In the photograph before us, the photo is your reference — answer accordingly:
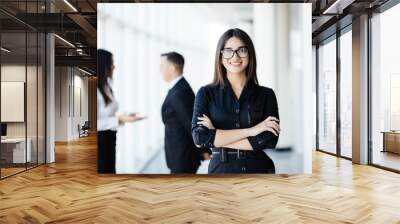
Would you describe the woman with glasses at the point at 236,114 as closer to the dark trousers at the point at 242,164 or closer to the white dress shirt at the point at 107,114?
the dark trousers at the point at 242,164

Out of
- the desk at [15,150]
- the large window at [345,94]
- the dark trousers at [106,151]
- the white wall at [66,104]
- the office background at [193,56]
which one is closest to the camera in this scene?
the office background at [193,56]

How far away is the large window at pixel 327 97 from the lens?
32.3 feet

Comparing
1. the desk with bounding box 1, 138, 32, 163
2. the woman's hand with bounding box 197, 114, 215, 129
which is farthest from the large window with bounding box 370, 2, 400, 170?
the desk with bounding box 1, 138, 32, 163

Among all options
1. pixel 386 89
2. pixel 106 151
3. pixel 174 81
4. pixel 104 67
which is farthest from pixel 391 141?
pixel 104 67

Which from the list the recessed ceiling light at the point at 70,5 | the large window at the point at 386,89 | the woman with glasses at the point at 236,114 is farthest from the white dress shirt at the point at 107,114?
the large window at the point at 386,89

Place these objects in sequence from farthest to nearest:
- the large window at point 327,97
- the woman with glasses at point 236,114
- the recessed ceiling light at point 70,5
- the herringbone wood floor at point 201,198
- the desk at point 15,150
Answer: the large window at point 327,97, the recessed ceiling light at point 70,5, the desk at point 15,150, the woman with glasses at point 236,114, the herringbone wood floor at point 201,198

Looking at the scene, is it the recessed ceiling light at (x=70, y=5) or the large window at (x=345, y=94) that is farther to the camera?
the large window at (x=345, y=94)

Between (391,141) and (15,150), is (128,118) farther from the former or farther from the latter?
(391,141)

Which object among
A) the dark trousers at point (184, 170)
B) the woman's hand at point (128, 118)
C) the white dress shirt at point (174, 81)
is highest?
the white dress shirt at point (174, 81)

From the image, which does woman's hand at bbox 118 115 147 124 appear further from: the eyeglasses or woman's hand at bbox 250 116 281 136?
woman's hand at bbox 250 116 281 136

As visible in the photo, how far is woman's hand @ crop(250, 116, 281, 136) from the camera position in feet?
19.1

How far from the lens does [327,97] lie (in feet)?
33.9

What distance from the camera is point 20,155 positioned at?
22.8 ft

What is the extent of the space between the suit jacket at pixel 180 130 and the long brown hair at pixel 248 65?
493 millimetres
